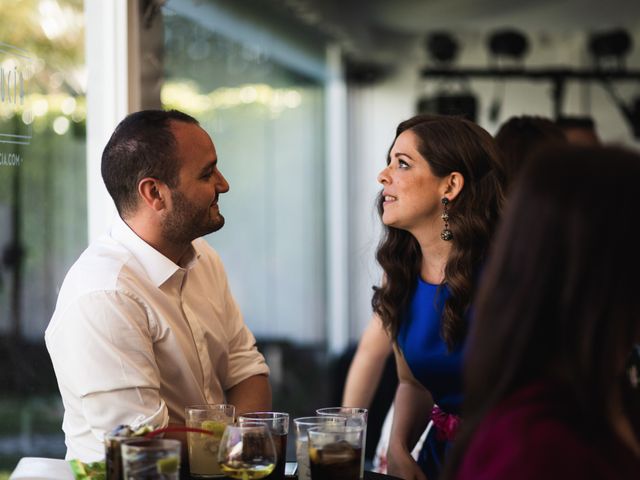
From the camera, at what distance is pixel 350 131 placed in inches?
320

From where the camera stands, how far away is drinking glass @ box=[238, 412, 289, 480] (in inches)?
68.6

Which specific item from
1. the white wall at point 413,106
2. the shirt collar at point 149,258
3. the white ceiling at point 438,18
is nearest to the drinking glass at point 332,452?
the shirt collar at point 149,258

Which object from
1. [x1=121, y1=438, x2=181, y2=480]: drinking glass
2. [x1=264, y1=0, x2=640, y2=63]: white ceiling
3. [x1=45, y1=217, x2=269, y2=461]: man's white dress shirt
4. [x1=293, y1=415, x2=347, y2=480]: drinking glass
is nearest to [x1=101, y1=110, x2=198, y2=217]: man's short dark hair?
[x1=45, y1=217, x2=269, y2=461]: man's white dress shirt

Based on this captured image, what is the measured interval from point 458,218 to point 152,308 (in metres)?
0.87

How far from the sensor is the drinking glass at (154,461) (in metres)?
1.50

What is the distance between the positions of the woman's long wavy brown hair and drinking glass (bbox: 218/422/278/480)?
0.90 metres

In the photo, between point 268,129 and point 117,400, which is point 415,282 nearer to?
point 117,400

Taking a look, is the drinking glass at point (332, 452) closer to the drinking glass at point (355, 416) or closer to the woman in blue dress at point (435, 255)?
the drinking glass at point (355, 416)

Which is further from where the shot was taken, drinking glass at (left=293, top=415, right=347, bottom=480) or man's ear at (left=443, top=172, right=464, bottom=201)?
man's ear at (left=443, top=172, right=464, bottom=201)

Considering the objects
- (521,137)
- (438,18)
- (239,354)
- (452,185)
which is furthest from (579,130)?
(438,18)

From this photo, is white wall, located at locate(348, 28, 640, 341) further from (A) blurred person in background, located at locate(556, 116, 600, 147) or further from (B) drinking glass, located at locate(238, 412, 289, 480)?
(B) drinking glass, located at locate(238, 412, 289, 480)

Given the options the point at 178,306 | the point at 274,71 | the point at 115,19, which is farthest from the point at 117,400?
the point at 274,71

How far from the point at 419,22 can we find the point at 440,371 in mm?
5928

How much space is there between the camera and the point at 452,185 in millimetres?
2572
